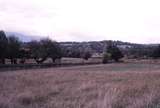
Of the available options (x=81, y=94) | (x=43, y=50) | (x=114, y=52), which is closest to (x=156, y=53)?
(x=114, y=52)

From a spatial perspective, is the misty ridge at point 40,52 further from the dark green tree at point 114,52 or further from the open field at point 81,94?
the open field at point 81,94

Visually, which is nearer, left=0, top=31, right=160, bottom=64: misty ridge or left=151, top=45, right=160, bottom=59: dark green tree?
left=0, top=31, right=160, bottom=64: misty ridge

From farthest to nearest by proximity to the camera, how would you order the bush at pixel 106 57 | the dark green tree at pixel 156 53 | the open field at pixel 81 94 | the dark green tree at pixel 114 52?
the dark green tree at pixel 156 53, the dark green tree at pixel 114 52, the bush at pixel 106 57, the open field at pixel 81 94

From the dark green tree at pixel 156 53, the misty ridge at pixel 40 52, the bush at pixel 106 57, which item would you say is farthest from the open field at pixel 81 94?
the dark green tree at pixel 156 53

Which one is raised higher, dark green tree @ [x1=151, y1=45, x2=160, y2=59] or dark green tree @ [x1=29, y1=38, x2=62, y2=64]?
dark green tree @ [x1=29, y1=38, x2=62, y2=64]

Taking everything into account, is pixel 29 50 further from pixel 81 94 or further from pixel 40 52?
pixel 81 94

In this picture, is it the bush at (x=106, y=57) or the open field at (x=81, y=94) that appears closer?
the open field at (x=81, y=94)

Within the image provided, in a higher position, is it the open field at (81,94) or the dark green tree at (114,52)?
the open field at (81,94)

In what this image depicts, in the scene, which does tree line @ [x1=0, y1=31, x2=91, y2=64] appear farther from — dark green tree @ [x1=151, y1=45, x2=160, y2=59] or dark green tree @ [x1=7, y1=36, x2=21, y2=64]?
dark green tree @ [x1=151, y1=45, x2=160, y2=59]

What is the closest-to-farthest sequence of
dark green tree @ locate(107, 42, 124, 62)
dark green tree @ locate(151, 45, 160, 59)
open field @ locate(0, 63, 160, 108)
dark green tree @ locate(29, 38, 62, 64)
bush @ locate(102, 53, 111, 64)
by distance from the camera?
open field @ locate(0, 63, 160, 108)
dark green tree @ locate(29, 38, 62, 64)
bush @ locate(102, 53, 111, 64)
dark green tree @ locate(107, 42, 124, 62)
dark green tree @ locate(151, 45, 160, 59)

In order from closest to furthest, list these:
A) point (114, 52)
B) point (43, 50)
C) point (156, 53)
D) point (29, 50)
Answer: point (43, 50) → point (29, 50) → point (114, 52) → point (156, 53)

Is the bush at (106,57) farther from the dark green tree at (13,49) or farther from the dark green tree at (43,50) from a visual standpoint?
the dark green tree at (13,49)

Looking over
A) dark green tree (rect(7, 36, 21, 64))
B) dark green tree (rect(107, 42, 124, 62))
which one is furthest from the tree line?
dark green tree (rect(107, 42, 124, 62))

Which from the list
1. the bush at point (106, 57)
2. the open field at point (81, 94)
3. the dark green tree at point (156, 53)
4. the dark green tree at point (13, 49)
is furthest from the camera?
the dark green tree at point (156, 53)
